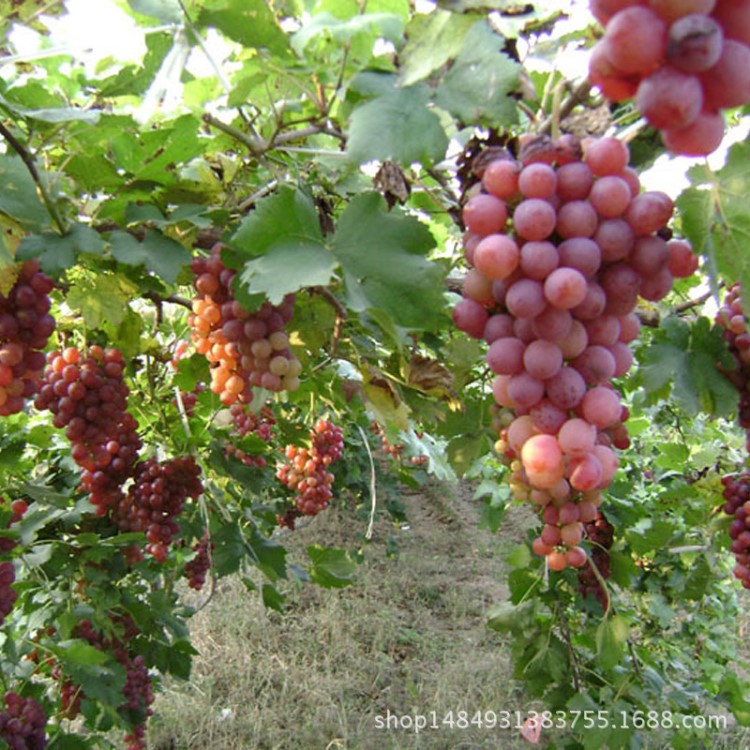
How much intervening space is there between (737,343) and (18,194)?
115cm

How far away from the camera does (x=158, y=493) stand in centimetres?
205

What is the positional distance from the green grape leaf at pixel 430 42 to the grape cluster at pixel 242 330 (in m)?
0.44

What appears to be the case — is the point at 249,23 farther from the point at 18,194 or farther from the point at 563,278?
the point at 563,278

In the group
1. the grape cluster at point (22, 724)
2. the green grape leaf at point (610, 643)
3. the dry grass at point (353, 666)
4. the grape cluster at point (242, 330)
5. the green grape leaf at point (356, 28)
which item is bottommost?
the dry grass at point (353, 666)

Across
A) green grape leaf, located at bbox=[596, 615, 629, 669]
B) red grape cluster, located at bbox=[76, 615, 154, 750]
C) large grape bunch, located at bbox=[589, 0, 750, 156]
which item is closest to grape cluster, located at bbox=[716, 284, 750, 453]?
large grape bunch, located at bbox=[589, 0, 750, 156]

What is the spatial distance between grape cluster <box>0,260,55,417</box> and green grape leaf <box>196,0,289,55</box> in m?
0.46

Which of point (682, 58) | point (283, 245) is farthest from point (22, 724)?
point (682, 58)

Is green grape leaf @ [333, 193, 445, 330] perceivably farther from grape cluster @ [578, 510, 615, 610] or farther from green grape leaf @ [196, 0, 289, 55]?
grape cluster @ [578, 510, 615, 610]

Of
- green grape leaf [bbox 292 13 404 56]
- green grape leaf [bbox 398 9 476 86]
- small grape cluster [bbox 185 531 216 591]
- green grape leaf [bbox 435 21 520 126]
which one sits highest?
green grape leaf [bbox 292 13 404 56]

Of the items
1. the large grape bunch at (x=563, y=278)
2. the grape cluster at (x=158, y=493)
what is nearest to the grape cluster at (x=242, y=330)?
the large grape bunch at (x=563, y=278)

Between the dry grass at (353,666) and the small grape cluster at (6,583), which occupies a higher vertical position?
the small grape cluster at (6,583)

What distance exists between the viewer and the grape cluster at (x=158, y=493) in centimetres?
206

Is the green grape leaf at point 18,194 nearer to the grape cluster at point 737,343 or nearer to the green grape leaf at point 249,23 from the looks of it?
the green grape leaf at point 249,23

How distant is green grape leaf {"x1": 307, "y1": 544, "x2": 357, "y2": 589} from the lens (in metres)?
2.35
